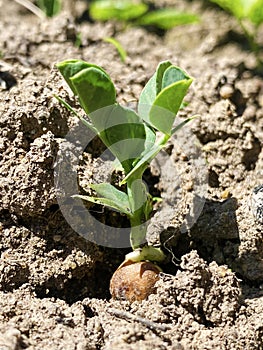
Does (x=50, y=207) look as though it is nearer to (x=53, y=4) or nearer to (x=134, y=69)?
(x=134, y=69)

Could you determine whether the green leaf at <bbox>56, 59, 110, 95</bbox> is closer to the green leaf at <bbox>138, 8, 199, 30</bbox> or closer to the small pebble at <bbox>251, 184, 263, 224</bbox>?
the small pebble at <bbox>251, 184, 263, 224</bbox>

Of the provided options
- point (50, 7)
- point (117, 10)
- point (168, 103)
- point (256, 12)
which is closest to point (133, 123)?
point (168, 103)

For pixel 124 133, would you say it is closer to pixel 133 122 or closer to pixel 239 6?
pixel 133 122

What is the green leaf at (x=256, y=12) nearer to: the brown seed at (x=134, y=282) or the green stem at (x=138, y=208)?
the green stem at (x=138, y=208)

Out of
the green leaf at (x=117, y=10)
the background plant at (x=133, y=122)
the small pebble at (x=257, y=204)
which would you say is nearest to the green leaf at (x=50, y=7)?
the green leaf at (x=117, y=10)

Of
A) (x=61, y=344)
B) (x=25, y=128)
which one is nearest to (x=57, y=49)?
(x=25, y=128)

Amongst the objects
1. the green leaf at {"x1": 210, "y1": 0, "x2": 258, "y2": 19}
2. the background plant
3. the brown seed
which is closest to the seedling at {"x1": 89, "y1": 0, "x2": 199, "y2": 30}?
the green leaf at {"x1": 210, "y1": 0, "x2": 258, "y2": 19}
